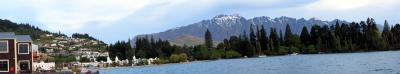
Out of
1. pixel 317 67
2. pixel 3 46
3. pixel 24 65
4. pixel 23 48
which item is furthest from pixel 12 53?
pixel 317 67

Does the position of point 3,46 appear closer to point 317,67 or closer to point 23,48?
point 23,48

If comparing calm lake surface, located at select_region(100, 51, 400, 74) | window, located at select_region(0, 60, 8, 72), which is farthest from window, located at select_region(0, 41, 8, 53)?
calm lake surface, located at select_region(100, 51, 400, 74)

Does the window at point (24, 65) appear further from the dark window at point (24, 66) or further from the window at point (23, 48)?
the window at point (23, 48)

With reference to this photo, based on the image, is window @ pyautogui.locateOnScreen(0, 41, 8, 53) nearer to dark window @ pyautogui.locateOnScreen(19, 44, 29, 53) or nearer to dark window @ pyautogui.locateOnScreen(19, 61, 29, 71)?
dark window @ pyautogui.locateOnScreen(19, 44, 29, 53)

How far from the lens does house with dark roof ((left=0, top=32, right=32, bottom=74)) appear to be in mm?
58781

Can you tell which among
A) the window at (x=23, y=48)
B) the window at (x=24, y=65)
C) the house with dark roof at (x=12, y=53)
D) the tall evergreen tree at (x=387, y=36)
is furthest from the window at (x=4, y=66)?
the tall evergreen tree at (x=387, y=36)

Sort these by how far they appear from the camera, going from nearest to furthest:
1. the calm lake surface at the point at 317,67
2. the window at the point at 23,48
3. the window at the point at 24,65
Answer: the window at the point at 23,48 → the window at the point at 24,65 → the calm lake surface at the point at 317,67

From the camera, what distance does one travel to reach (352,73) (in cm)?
6050

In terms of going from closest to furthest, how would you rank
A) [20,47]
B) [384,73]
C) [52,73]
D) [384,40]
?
[384,73]
[20,47]
[52,73]
[384,40]

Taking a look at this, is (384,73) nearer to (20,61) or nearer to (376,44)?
(20,61)

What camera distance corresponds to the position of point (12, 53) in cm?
5928

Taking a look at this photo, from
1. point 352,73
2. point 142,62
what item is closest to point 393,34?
point 142,62

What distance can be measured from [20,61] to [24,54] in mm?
838

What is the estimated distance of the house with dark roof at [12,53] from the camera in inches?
2314
